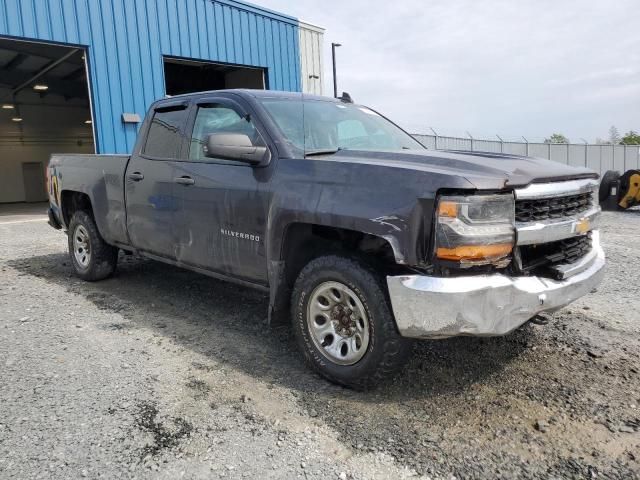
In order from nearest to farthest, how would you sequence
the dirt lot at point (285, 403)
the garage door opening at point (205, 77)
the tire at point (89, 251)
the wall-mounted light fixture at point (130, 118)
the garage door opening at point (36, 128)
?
the dirt lot at point (285, 403)
the tire at point (89, 251)
the wall-mounted light fixture at point (130, 118)
the garage door opening at point (205, 77)
the garage door opening at point (36, 128)

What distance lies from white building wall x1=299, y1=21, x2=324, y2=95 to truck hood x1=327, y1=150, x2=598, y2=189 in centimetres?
1418

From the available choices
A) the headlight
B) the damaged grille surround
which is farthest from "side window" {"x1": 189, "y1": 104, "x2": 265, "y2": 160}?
the damaged grille surround

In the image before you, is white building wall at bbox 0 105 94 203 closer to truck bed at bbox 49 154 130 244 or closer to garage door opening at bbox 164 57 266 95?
garage door opening at bbox 164 57 266 95

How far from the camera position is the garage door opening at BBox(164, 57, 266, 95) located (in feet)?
58.1

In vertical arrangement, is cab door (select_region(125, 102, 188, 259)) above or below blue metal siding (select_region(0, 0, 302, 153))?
below

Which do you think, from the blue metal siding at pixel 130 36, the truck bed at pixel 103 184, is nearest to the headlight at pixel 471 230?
the truck bed at pixel 103 184

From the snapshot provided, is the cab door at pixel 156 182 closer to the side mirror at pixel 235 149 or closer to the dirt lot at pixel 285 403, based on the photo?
the dirt lot at pixel 285 403

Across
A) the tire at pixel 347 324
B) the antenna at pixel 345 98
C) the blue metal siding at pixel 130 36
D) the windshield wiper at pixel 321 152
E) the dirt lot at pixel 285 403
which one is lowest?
the dirt lot at pixel 285 403

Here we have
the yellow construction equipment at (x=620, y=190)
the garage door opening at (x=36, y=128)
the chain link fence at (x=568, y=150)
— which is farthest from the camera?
the garage door opening at (x=36, y=128)

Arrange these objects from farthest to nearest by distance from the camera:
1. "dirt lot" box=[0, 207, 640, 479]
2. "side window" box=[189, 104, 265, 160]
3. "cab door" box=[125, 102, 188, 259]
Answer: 1. "cab door" box=[125, 102, 188, 259]
2. "side window" box=[189, 104, 265, 160]
3. "dirt lot" box=[0, 207, 640, 479]

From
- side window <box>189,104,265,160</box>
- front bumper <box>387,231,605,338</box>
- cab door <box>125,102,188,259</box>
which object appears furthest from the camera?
cab door <box>125,102,188,259</box>

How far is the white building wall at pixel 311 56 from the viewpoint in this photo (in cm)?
1677

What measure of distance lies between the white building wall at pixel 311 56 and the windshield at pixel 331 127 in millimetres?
12978

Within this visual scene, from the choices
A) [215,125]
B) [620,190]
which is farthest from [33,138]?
[215,125]
